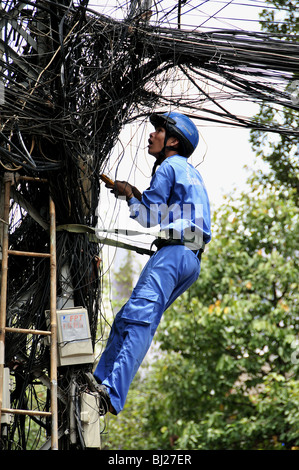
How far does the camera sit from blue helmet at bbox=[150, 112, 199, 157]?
5688 mm

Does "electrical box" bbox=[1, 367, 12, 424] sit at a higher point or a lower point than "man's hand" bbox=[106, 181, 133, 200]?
lower

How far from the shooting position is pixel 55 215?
5.40 m

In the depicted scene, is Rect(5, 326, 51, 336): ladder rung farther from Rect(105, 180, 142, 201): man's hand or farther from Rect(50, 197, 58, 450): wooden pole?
Rect(105, 180, 142, 201): man's hand

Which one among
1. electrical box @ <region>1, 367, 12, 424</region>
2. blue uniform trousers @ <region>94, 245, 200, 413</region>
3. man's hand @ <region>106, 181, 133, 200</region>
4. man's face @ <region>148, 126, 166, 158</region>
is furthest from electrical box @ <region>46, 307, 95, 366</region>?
man's face @ <region>148, 126, 166, 158</region>

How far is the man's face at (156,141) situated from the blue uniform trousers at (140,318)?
2.83 feet

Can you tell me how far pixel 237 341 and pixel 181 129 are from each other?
A: 257 inches

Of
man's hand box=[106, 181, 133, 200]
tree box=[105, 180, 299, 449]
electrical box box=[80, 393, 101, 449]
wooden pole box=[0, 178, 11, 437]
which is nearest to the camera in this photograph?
wooden pole box=[0, 178, 11, 437]

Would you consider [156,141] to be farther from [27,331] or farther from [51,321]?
[27,331]

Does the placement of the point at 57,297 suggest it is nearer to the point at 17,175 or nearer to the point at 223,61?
the point at 17,175

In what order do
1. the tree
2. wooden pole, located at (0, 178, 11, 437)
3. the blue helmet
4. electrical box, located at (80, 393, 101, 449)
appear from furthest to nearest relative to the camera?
1. the tree
2. the blue helmet
3. electrical box, located at (80, 393, 101, 449)
4. wooden pole, located at (0, 178, 11, 437)

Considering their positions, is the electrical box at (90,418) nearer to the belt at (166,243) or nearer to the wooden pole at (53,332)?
the wooden pole at (53,332)

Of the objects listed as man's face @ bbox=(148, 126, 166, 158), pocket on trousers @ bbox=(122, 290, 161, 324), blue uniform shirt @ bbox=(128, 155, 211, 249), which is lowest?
pocket on trousers @ bbox=(122, 290, 161, 324)
